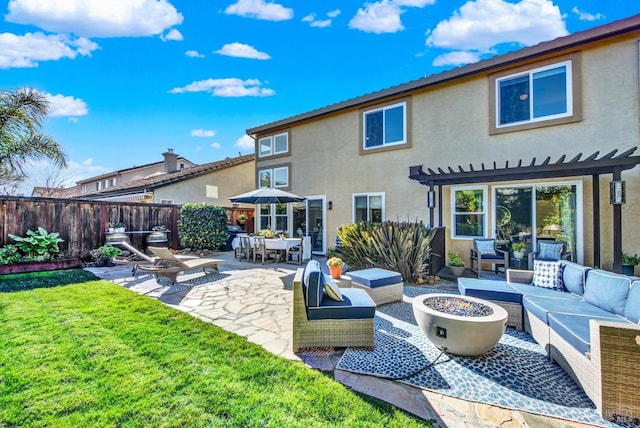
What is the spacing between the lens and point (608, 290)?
12.0 feet

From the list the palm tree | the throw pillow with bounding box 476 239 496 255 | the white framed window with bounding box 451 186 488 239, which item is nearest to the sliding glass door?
the white framed window with bounding box 451 186 488 239

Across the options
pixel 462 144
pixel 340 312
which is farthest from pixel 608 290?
pixel 462 144

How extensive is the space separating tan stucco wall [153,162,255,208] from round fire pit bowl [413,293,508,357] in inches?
629

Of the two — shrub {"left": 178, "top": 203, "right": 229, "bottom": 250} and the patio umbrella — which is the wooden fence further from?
the patio umbrella

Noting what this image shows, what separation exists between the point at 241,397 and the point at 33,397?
6.08 feet

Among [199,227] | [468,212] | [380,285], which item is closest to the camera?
[380,285]

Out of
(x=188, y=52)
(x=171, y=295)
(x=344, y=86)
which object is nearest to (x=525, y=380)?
(x=171, y=295)

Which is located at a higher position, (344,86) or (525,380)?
(344,86)

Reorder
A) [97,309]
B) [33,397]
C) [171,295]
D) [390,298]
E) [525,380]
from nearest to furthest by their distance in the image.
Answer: [33,397], [525,380], [97,309], [390,298], [171,295]

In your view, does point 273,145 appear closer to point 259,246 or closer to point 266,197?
point 266,197

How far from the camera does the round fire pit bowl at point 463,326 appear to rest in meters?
3.27

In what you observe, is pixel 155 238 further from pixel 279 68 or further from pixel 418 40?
pixel 418 40

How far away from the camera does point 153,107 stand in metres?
15.2

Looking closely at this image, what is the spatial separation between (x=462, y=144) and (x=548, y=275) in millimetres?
5580
